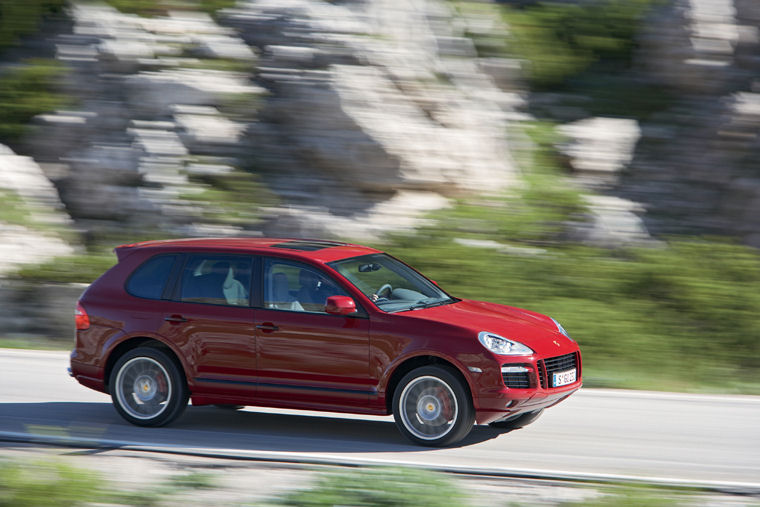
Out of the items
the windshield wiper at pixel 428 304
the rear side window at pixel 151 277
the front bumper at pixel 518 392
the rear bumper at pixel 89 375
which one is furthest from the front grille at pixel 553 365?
the rear bumper at pixel 89 375

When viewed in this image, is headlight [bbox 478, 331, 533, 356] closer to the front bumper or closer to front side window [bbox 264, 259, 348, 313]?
the front bumper

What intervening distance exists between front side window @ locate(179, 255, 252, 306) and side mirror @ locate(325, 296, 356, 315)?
0.83 m

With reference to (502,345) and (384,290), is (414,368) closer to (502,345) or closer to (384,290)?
(502,345)

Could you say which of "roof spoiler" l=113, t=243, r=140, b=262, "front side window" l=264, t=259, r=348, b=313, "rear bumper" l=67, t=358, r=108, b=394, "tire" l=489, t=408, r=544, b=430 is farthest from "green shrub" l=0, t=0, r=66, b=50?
"tire" l=489, t=408, r=544, b=430

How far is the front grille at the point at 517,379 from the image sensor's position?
7.45 metres

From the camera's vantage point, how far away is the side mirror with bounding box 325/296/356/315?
7754mm

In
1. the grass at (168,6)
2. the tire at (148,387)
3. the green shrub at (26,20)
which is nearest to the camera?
the tire at (148,387)

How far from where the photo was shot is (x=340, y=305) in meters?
7.75

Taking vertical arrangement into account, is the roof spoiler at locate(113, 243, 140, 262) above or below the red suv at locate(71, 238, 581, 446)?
above

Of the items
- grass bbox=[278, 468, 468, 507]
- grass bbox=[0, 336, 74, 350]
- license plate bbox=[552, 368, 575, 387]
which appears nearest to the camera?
grass bbox=[278, 468, 468, 507]

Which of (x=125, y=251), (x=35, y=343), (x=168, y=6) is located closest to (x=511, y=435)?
(x=125, y=251)

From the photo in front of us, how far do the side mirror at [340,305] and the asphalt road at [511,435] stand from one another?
1078 mm

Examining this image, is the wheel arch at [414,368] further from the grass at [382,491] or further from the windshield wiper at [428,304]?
the grass at [382,491]

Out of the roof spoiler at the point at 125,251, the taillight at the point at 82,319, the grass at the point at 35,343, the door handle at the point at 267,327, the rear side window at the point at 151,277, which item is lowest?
the grass at the point at 35,343
